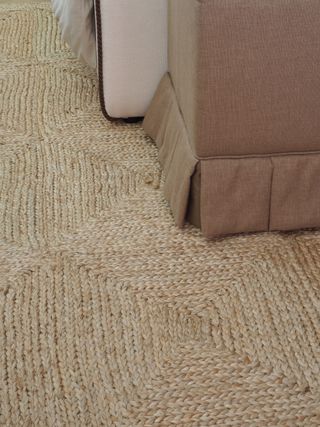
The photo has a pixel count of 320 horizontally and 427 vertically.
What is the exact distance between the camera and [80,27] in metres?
1.35

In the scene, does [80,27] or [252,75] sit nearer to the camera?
[252,75]

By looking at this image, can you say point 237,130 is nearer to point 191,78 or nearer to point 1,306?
point 191,78

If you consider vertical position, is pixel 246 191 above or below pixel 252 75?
below

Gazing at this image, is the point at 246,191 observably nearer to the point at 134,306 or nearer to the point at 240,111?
the point at 240,111

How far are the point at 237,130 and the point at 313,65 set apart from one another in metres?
0.14

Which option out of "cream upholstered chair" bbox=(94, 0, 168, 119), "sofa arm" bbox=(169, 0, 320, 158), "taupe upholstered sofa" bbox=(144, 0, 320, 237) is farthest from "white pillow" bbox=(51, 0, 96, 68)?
"sofa arm" bbox=(169, 0, 320, 158)

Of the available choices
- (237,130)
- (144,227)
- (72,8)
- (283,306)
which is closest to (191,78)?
(237,130)

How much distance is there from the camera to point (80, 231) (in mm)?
1080

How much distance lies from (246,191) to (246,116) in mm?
123

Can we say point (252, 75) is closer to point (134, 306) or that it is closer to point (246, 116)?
point (246, 116)

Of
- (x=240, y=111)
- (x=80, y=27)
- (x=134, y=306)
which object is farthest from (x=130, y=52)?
(x=134, y=306)

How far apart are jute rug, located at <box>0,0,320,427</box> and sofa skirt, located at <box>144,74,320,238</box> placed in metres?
0.03

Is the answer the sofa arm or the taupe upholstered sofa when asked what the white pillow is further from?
the sofa arm

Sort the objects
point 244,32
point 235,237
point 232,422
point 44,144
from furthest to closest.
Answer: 1. point 44,144
2. point 235,237
3. point 244,32
4. point 232,422
